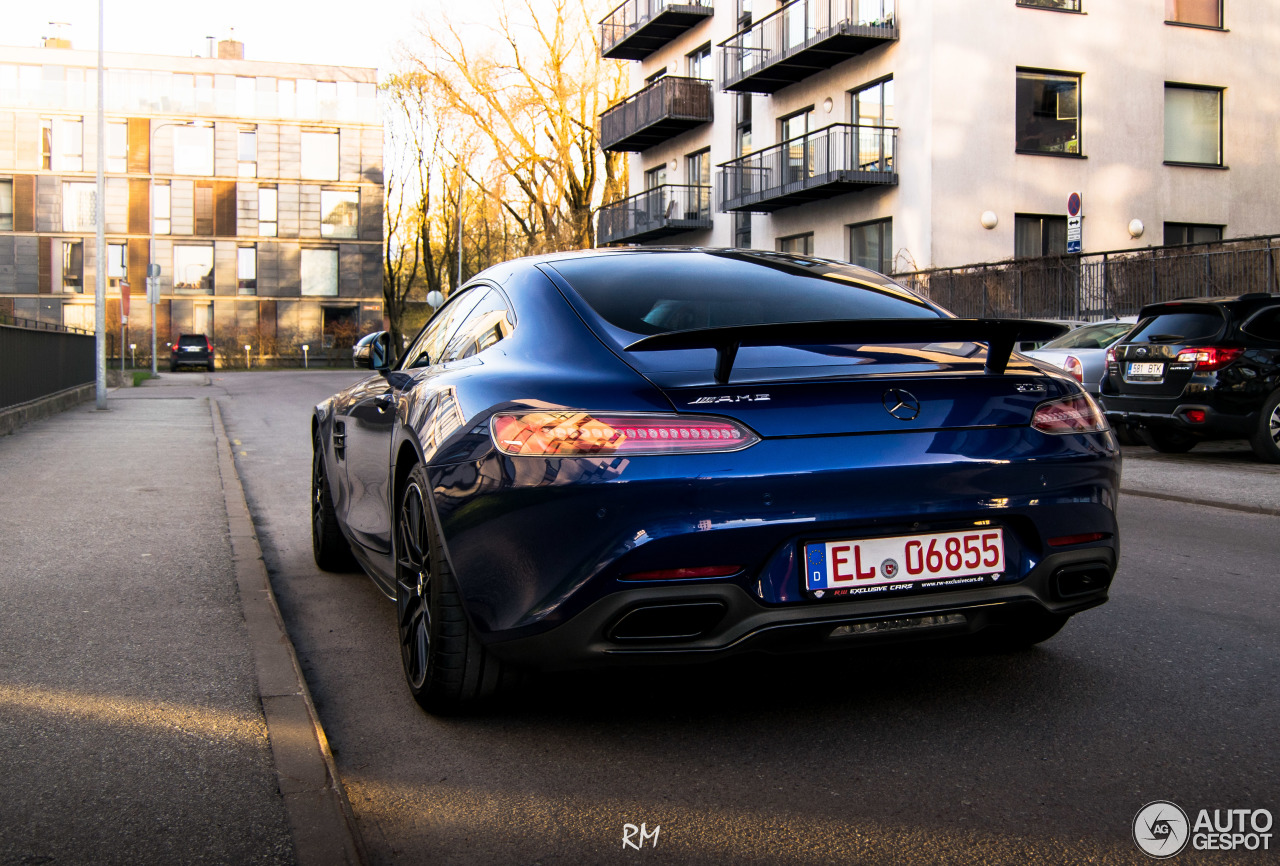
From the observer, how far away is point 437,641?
3543mm

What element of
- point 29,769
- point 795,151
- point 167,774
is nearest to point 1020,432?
point 167,774

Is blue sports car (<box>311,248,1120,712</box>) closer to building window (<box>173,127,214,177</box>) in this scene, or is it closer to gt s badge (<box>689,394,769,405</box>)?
gt s badge (<box>689,394,769,405</box>)

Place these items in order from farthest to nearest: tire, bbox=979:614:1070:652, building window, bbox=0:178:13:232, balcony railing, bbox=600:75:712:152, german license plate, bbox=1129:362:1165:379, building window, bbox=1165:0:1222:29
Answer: building window, bbox=0:178:13:232 → balcony railing, bbox=600:75:712:152 → building window, bbox=1165:0:1222:29 → german license plate, bbox=1129:362:1165:379 → tire, bbox=979:614:1070:652

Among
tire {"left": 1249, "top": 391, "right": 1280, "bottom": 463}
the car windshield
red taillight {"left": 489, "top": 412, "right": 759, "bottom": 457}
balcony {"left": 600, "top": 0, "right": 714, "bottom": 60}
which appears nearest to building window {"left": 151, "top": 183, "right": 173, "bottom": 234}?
balcony {"left": 600, "top": 0, "right": 714, "bottom": 60}

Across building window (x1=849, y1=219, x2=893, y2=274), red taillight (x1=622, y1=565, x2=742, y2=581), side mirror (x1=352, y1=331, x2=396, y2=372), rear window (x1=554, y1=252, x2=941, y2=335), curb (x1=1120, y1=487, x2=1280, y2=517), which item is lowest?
curb (x1=1120, y1=487, x2=1280, y2=517)

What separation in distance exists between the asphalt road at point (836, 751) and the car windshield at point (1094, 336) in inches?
428

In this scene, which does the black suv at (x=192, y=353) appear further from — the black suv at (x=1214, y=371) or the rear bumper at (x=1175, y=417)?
the black suv at (x=1214, y=371)

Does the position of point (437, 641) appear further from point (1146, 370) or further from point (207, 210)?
point (207, 210)

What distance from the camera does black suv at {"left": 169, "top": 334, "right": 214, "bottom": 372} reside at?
48.2m

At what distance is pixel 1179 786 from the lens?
303 cm

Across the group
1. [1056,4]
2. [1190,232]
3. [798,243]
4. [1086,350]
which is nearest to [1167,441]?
[1086,350]

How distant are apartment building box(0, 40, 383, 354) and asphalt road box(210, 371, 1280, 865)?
56.5 m

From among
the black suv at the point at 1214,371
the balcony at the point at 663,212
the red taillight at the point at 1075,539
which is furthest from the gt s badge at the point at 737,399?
the balcony at the point at 663,212

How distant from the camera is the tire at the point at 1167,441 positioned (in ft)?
42.0
